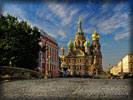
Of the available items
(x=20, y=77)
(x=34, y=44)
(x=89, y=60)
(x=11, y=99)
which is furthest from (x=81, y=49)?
(x=11, y=99)

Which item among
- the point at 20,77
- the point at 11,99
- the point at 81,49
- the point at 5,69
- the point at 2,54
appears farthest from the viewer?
the point at 81,49

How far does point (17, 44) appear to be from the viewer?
19.3 metres

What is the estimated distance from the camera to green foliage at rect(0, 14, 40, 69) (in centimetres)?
1920

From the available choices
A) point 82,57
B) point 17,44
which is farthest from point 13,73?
point 82,57

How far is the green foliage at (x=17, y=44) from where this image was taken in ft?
63.0

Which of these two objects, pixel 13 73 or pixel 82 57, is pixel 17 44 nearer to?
pixel 13 73

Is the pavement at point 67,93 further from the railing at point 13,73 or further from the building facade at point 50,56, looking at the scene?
the building facade at point 50,56

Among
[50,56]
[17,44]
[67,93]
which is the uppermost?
[17,44]

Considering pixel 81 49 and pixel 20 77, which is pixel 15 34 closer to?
pixel 20 77

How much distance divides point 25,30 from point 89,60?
58.1 metres

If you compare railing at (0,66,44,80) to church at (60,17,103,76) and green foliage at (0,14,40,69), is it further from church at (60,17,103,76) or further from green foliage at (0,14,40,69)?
church at (60,17,103,76)

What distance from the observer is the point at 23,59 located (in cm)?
2005

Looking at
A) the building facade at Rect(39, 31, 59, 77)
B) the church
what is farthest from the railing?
the church

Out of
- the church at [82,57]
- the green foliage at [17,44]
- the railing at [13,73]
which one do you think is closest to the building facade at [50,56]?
the green foliage at [17,44]
